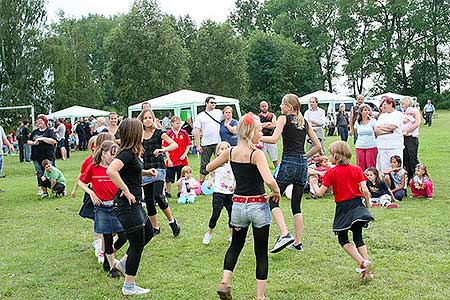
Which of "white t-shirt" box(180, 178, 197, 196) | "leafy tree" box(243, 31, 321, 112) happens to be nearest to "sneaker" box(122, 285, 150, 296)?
"white t-shirt" box(180, 178, 197, 196)

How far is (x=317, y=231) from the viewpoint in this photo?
7578 millimetres

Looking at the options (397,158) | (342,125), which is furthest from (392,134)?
(342,125)

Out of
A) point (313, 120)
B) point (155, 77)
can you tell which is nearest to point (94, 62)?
point (155, 77)

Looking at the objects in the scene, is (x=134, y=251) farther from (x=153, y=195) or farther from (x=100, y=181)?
(x=153, y=195)

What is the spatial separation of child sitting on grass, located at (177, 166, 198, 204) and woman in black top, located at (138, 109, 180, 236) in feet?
9.15

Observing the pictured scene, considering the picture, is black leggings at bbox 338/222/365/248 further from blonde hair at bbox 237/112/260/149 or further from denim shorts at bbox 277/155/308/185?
blonde hair at bbox 237/112/260/149

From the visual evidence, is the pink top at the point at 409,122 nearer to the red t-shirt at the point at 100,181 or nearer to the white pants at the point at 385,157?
the white pants at the point at 385,157

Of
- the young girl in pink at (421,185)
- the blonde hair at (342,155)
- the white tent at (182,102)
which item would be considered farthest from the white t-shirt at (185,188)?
the white tent at (182,102)

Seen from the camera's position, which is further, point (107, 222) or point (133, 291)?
point (107, 222)

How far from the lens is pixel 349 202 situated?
546cm

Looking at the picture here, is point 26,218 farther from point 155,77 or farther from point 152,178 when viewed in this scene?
point 155,77

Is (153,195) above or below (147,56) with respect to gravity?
below

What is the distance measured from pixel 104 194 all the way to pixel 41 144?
676cm

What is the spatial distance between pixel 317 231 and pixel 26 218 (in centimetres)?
514
